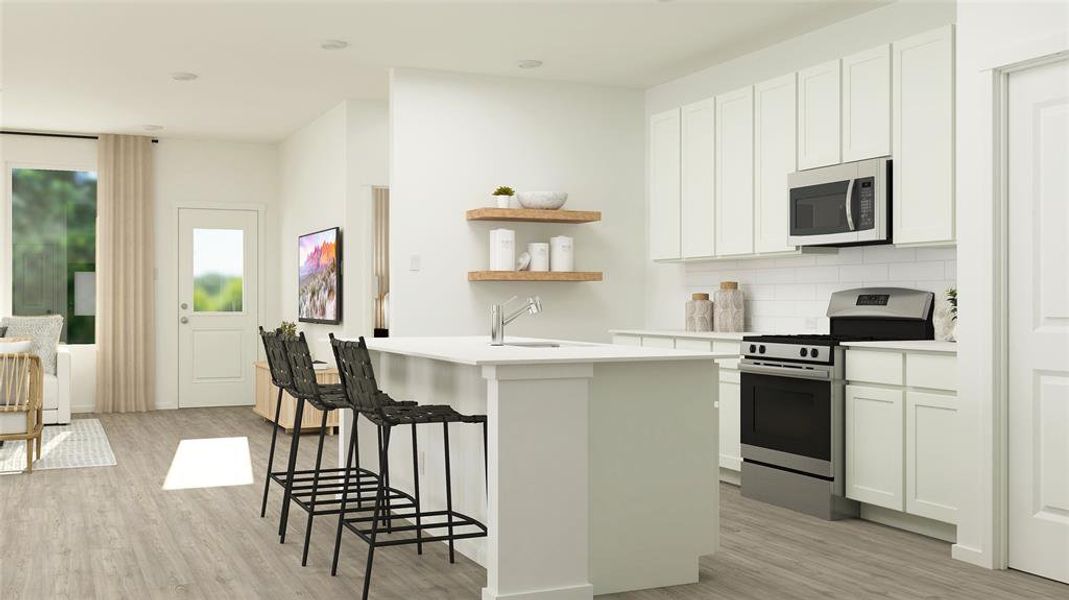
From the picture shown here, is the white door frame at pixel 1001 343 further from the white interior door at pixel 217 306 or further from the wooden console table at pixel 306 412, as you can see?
the white interior door at pixel 217 306

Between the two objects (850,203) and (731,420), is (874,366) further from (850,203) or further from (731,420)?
(731,420)

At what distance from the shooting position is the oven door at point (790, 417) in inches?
197

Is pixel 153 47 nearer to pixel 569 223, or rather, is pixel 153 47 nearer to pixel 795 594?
pixel 569 223

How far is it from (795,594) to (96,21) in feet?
16.0

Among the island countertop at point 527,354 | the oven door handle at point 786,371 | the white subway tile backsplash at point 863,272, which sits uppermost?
the white subway tile backsplash at point 863,272

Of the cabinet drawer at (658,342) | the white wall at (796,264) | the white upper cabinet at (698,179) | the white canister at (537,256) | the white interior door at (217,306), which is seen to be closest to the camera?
the white wall at (796,264)

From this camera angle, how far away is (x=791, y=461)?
17.2 ft

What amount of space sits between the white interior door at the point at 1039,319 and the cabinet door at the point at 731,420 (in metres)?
1.84

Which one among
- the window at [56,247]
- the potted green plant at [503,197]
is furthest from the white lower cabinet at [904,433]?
the window at [56,247]

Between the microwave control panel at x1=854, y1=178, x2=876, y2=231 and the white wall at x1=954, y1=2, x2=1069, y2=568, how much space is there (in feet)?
2.84

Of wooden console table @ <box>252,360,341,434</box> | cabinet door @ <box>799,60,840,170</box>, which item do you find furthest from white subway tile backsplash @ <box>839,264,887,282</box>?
wooden console table @ <box>252,360,341,434</box>

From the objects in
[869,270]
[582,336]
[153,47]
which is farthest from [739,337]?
[153,47]

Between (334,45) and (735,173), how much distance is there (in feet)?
8.72

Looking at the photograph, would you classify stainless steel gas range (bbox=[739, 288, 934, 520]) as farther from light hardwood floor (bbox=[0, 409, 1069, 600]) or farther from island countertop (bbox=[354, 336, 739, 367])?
island countertop (bbox=[354, 336, 739, 367])
